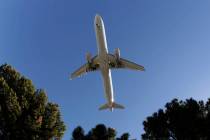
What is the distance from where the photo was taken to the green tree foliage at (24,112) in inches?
2409

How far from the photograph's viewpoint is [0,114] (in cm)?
6119

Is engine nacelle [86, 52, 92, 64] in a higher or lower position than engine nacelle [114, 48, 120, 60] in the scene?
higher

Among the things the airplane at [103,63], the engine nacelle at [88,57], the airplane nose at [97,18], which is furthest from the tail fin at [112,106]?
the airplane nose at [97,18]

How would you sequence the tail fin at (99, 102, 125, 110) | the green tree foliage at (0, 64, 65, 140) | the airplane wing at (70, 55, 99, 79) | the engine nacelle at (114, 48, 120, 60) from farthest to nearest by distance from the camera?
the tail fin at (99, 102, 125, 110) → the airplane wing at (70, 55, 99, 79) → the engine nacelle at (114, 48, 120, 60) → the green tree foliage at (0, 64, 65, 140)

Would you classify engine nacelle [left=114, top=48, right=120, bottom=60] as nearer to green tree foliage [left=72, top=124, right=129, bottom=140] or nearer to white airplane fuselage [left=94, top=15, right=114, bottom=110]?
white airplane fuselage [left=94, top=15, right=114, bottom=110]

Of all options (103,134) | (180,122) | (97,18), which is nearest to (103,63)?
(97,18)

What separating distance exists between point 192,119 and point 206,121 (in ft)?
8.15

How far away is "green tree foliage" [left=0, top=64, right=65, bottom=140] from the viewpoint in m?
61.2

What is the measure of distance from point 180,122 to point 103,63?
18692 millimetres

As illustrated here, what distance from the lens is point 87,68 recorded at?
6931cm

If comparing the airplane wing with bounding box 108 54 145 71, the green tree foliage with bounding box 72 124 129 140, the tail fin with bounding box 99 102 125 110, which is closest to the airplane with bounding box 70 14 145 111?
the airplane wing with bounding box 108 54 145 71

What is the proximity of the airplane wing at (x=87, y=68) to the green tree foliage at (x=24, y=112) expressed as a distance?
7401mm

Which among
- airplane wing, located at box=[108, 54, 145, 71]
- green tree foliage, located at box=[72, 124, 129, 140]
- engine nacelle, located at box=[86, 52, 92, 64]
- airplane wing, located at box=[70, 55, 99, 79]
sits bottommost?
green tree foliage, located at box=[72, 124, 129, 140]

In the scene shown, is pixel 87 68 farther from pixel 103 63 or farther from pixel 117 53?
pixel 117 53
